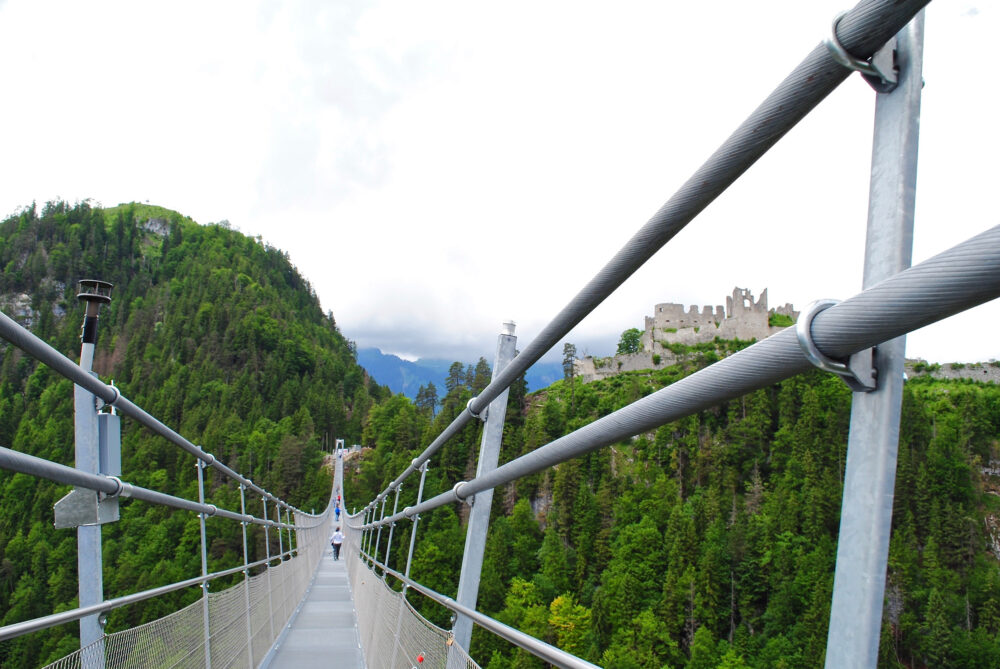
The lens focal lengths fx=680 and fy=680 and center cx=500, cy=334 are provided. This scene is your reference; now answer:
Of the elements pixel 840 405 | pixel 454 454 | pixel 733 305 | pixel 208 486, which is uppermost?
pixel 733 305

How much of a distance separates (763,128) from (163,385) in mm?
87184

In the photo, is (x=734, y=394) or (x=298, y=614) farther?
(x=298, y=614)

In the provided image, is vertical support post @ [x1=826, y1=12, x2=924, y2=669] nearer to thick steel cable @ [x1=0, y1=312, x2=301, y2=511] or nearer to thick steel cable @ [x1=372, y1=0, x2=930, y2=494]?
thick steel cable @ [x1=372, y1=0, x2=930, y2=494]

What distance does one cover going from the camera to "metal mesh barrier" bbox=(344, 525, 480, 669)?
6.10 feet

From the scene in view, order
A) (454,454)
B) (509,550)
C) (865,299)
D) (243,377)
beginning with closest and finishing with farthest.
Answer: (865,299), (454,454), (509,550), (243,377)

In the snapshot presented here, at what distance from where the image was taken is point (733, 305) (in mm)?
51281

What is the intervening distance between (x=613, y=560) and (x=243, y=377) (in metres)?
54.5

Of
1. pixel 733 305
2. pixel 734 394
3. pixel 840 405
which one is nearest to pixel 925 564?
pixel 840 405

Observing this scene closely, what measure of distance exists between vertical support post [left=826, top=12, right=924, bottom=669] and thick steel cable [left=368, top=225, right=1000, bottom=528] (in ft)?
0.21

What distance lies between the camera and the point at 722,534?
139 ft

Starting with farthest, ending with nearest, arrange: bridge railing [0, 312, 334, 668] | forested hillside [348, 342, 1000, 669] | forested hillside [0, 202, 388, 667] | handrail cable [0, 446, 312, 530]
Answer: forested hillside [0, 202, 388, 667], forested hillside [348, 342, 1000, 669], bridge railing [0, 312, 334, 668], handrail cable [0, 446, 312, 530]

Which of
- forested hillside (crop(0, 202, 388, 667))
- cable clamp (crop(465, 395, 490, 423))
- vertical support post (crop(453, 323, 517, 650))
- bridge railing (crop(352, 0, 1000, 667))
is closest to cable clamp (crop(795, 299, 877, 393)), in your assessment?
bridge railing (crop(352, 0, 1000, 667))

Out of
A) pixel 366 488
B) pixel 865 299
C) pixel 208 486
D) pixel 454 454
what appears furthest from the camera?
pixel 208 486

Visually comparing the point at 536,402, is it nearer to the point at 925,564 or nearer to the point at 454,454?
the point at 454,454
